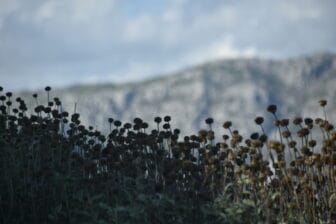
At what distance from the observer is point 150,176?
819 centimetres

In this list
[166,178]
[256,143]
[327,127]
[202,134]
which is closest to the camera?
[256,143]

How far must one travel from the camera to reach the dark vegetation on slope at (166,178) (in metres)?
6.95

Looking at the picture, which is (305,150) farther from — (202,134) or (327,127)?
(202,134)

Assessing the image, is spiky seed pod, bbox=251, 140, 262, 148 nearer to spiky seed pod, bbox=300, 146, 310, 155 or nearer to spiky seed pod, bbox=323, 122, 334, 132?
spiky seed pod, bbox=300, 146, 310, 155

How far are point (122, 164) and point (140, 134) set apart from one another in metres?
0.41

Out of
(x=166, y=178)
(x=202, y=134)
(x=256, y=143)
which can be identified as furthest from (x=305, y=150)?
(x=166, y=178)

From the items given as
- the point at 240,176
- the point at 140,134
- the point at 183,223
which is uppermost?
the point at 140,134

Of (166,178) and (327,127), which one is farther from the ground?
(327,127)

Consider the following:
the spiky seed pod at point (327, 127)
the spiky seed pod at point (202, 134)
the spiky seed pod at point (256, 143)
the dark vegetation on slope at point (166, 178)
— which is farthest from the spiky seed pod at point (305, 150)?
the spiky seed pod at point (202, 134)

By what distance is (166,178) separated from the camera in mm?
7523

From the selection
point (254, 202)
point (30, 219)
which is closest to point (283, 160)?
point (254, 202)

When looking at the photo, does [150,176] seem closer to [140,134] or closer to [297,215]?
[140,134]

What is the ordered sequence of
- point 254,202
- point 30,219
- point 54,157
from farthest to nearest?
1. point 54,157
2. point 30,219
3. point 254,202

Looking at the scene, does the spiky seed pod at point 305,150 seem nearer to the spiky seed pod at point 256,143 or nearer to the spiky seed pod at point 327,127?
the spiky seed pod at point 327,127
